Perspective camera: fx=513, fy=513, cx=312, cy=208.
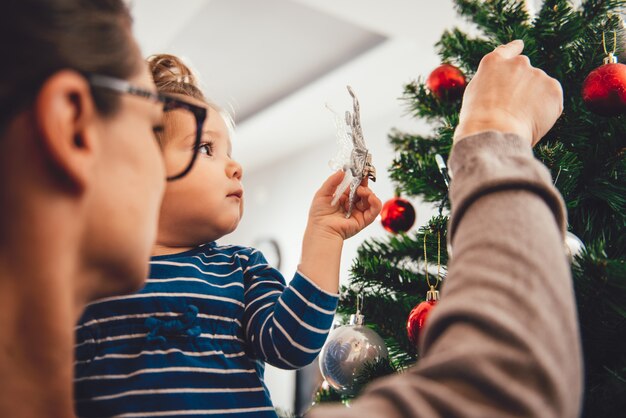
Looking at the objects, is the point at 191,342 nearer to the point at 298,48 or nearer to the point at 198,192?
the point at 198,192

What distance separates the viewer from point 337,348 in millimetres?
838

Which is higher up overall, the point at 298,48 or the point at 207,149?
the point at 298,48

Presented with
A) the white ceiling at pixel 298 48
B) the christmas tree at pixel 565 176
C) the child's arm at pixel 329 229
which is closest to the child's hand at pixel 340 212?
the child's arm at pixel 329 229

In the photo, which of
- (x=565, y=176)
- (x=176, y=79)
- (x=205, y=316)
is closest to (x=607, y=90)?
(x=565, y=176)

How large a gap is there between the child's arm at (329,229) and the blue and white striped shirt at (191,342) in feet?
0.09

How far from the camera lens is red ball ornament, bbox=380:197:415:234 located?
3.33 ft

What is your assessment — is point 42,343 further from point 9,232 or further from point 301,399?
point 301,399

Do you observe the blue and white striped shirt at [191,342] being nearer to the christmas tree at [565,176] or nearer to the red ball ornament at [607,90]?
the christmas tree at [565,176]

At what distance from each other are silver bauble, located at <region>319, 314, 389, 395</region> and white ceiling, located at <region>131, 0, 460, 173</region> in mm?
1433

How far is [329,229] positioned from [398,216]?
283 millimetres

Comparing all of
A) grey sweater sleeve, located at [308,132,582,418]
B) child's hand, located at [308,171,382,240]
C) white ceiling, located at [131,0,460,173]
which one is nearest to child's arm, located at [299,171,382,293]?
child's hand, located at [308,171,382,240]

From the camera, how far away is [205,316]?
74 cm

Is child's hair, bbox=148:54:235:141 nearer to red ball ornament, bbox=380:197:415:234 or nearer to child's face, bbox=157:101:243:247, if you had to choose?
child's face, bbox=157:101:243:247

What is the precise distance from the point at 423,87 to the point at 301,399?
2729 mm
